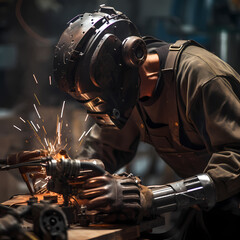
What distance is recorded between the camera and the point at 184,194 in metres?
2.13

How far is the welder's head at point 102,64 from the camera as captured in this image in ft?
7.45

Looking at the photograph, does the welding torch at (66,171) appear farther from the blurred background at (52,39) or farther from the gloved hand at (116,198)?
the blurred background at (52,39)

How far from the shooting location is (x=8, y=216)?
69.1 inches

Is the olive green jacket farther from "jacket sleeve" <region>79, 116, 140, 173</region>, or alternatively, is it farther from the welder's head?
the welder's head

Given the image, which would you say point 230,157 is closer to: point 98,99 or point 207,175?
point 207,175

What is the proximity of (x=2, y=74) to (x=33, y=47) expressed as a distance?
1.20 ft

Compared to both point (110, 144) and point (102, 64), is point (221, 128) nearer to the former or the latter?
point (102, 64)

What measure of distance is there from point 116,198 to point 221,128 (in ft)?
1.74

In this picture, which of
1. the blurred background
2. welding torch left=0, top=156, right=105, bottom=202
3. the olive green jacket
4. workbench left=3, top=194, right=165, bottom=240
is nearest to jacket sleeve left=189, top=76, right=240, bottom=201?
the olive green jacket

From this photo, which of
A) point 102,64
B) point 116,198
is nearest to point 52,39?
point 102,64

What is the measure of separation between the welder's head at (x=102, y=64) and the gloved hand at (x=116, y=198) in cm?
40

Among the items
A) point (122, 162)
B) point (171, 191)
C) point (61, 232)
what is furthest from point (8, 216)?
point (122, 162)

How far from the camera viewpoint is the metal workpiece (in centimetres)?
212

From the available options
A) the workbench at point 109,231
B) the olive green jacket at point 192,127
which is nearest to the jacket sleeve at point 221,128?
the olive green jacket at point 192,127
